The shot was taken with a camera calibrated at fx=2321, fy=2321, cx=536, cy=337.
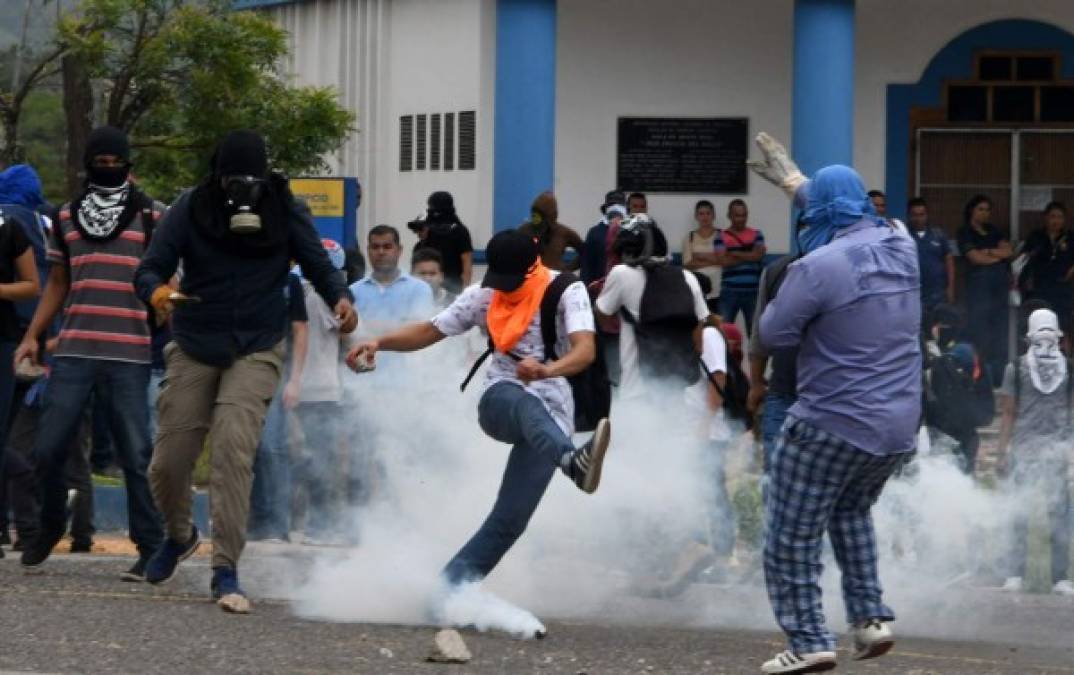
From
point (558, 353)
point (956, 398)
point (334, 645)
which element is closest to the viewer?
point (334, 645)

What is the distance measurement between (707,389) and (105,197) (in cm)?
294

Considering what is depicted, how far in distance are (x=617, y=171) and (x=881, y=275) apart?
12349mm

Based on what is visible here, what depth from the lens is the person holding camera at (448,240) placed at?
16266 mm

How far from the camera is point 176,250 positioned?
9023 mm

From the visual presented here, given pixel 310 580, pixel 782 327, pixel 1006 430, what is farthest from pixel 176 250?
pixel 1006 430

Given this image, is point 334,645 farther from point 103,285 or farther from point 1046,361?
point 1046,361

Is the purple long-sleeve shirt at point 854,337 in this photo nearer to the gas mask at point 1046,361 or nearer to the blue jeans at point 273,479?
the gas mask at point 1046,361

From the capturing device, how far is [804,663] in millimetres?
7480

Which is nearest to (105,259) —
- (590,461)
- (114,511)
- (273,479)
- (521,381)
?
(521,381)

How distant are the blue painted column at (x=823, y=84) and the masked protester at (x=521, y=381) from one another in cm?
896

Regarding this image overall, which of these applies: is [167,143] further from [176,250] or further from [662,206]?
[176,250]

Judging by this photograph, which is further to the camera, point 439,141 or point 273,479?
point 439,141

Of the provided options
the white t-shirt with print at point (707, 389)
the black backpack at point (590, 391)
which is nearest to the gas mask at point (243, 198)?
the black backpack at point (590, 391)

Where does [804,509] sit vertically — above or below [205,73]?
below
